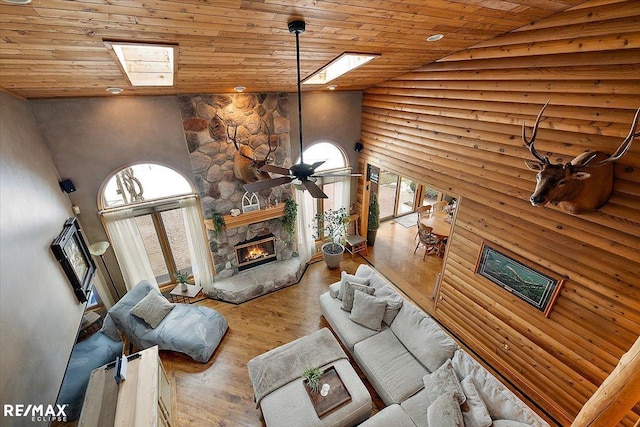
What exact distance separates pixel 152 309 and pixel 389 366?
3.58m

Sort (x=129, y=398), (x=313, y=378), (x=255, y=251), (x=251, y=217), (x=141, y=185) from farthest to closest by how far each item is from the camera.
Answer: (x=255, y=251) < (x=251, y=217) < (x=141, y=185) < (x=313, y=378) < (x=129, y=398)

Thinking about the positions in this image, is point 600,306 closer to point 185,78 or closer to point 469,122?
point 469,122

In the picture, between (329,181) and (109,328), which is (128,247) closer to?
(109,328)

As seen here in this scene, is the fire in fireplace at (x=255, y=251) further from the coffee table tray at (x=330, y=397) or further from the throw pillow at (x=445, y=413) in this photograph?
the throw pillow at (x=445, y=413)

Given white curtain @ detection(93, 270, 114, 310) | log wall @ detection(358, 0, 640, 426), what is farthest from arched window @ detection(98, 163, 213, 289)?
log wall @ detection(358, 0, 640, 426)

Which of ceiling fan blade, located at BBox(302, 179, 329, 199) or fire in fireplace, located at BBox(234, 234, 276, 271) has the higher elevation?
ceiling fan blade, located at BBox(302, 179, 329, 199)

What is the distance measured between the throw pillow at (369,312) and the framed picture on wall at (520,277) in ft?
5.01

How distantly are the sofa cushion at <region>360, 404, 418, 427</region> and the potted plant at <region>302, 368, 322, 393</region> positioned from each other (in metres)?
0.62

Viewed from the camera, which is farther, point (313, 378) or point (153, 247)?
point (153, 247)

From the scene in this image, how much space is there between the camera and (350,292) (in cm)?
428

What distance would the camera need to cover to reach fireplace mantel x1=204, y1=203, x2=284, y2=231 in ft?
16.8

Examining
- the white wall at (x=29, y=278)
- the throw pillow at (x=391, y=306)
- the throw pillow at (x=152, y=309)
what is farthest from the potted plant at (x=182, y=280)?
the throw pillow at (x=391, y=306)

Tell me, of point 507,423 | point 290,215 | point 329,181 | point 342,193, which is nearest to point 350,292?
point 290,215

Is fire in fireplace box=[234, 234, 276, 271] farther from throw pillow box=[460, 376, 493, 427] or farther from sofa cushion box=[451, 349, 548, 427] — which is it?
throw pillow box=[460, 376, 493, 427]
